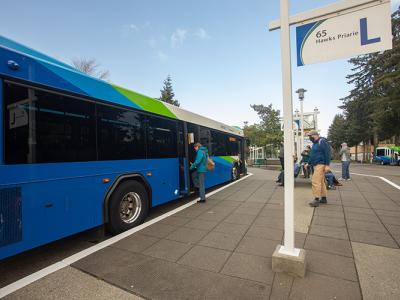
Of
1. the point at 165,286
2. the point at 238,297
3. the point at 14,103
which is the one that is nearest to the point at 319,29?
the point at 238,297

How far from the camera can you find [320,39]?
111 inches

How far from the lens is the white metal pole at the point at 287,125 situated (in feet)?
9.56

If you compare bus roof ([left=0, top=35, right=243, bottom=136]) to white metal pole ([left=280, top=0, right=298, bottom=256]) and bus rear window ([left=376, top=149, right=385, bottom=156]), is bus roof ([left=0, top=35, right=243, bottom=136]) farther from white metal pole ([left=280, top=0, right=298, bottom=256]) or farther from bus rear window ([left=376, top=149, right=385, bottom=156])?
bus rear window ([left=376, top=149, right=385, bottom=156])

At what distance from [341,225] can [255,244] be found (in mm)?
2149

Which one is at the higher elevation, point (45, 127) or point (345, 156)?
point (45, 127)

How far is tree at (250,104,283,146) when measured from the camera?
26.8 meters

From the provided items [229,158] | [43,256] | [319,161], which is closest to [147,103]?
[43,256]

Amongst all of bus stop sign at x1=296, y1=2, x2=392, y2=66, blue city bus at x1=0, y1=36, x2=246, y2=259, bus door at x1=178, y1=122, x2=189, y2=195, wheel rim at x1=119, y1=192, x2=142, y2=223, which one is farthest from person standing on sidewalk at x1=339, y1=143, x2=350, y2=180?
wheel rim at x1=119, y1=192, x2=142, y2=223

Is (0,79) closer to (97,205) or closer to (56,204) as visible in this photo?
(56,204)

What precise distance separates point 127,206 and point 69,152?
1717 mm

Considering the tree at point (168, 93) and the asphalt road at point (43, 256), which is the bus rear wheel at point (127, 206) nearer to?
the asphalt road at point (43, 256)

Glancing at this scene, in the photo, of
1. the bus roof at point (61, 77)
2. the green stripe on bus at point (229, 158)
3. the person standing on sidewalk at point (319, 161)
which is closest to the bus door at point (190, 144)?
the bus roof at point (61, 77)

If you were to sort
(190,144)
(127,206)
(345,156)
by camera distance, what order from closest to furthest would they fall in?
(127,206) < (190,144) < (345,156)

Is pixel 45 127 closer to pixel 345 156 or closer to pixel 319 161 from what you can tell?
pixel 319 161
